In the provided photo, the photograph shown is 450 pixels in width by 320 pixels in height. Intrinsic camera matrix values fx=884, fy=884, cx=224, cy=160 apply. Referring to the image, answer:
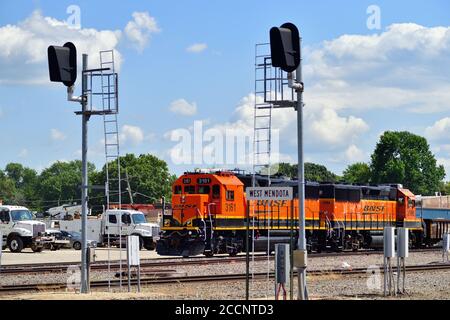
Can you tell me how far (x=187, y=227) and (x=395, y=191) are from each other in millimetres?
18656

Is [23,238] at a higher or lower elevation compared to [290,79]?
lower

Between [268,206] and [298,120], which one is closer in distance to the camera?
[298,120]

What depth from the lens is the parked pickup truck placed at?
48812mm

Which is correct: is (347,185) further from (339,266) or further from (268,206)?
(339,266)

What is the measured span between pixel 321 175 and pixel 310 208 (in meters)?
102

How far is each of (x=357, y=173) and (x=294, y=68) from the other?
483 feet

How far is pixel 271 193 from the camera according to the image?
63.3ft

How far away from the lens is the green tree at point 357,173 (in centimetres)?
14860

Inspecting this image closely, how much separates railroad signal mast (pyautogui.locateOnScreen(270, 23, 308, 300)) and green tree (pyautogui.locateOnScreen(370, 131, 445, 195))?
114 m

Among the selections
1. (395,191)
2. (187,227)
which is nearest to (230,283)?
(187,227)

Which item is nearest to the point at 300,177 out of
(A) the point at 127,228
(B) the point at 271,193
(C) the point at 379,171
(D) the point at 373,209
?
(B) the point at 271,193
